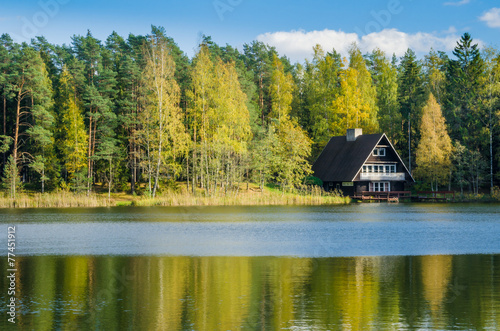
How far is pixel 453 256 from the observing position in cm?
2386

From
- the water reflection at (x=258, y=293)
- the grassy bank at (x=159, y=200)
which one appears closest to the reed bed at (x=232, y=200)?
the grassy bank at (x=159, y=200)

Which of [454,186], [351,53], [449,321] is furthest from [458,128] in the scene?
[449,321]

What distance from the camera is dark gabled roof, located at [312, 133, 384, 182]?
7206 cm

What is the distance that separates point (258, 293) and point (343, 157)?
193 feet

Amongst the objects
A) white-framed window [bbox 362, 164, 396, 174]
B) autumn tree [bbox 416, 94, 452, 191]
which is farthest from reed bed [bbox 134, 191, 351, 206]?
autumn tree [bbox 416, 94, 452, 191]

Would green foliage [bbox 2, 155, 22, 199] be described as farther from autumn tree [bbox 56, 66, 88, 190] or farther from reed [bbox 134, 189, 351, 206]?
reed [bbox 134, 189, 351, 206]

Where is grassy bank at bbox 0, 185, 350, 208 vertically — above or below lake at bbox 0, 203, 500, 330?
above

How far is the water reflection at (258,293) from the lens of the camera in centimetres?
1382

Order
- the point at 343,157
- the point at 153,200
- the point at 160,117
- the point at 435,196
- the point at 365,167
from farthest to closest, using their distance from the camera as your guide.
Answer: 1. the point at 343,157
2. the point at 365,167
3. the point at 435,196
4. the point at 160,117
5. the point at 153,200

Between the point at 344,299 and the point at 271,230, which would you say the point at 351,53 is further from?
the point at 344,299

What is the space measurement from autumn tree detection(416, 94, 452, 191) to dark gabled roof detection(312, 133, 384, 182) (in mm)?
5186

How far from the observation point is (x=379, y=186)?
7325cm

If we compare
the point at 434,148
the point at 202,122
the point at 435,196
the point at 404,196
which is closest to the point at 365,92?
the point at 434,148

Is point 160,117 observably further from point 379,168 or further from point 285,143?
point 379,168
